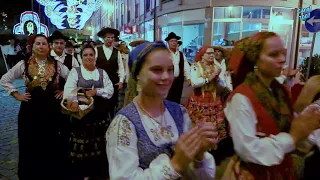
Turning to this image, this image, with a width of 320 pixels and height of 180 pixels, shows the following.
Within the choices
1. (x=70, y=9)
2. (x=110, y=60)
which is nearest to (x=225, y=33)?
(x=70, y=9)

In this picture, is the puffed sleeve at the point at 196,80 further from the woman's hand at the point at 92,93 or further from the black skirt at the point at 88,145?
the woman's hand at the point at 92,93

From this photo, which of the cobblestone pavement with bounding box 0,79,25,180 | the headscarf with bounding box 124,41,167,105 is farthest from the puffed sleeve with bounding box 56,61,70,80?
the headscarf with bounding box 124,41,167,105

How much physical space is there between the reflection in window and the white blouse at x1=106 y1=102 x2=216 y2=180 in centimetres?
1539

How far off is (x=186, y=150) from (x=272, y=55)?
1001 millimetres

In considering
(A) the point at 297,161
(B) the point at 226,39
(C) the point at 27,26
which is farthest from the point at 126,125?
(C) the point at 27,26

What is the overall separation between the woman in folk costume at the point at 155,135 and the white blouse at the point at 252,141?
326 millimetres

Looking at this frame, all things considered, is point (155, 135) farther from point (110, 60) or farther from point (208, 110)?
point (110, 60)

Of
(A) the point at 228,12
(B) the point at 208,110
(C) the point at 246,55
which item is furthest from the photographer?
(A) the point at 228,12

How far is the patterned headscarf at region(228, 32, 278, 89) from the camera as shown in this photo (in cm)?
204

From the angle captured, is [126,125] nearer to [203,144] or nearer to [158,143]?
[158,143]

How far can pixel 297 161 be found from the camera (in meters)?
2.32

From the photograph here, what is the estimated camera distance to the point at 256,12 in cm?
1622

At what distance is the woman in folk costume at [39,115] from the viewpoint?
13.3ft

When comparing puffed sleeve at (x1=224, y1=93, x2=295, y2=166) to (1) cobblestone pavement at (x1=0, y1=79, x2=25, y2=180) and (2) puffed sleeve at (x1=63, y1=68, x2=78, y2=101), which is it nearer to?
(2) puffed sleeve at (x1=63, y1=68, x2=78, y2=101)
